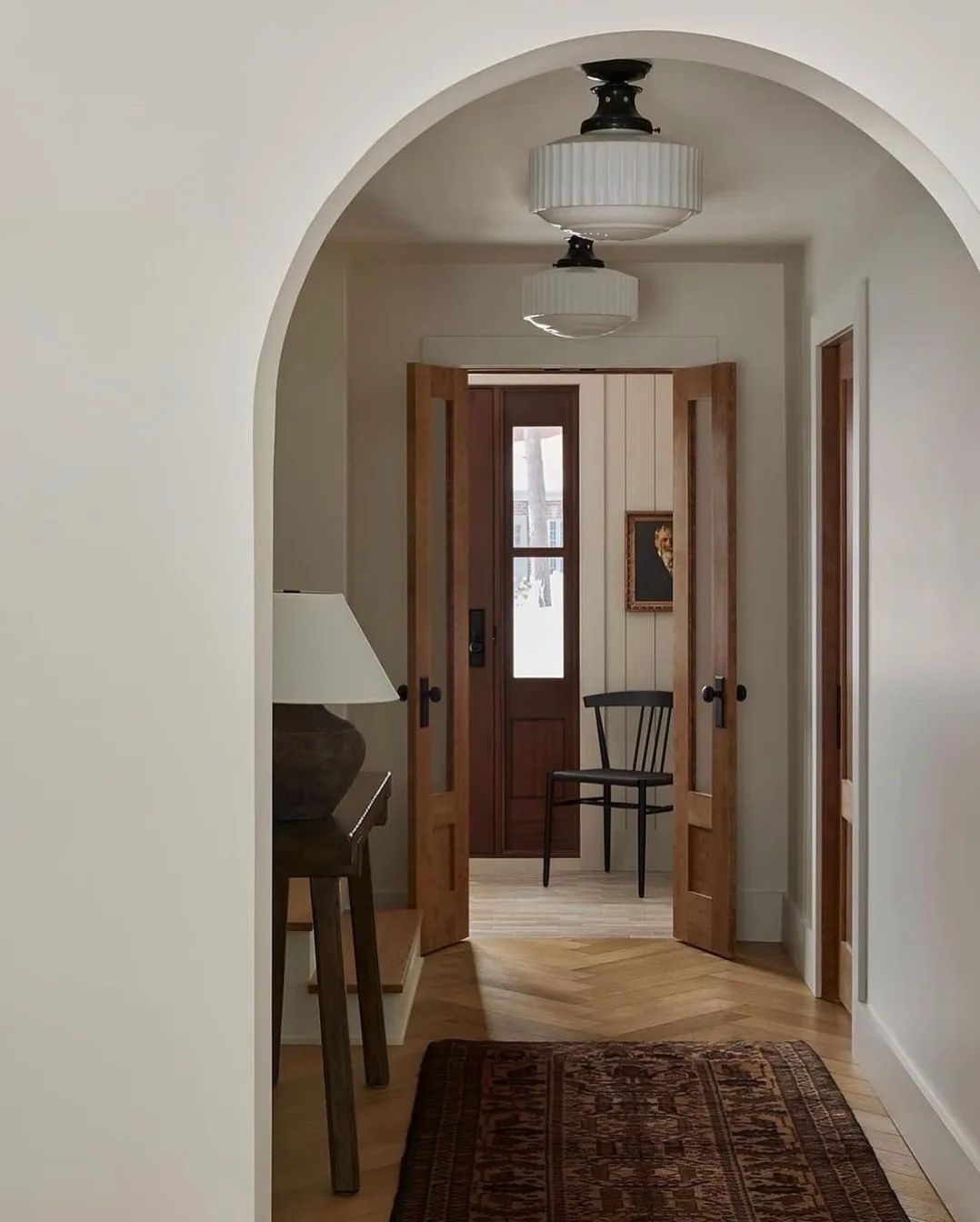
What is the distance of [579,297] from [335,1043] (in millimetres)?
2587

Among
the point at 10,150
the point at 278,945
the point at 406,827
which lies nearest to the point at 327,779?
the point at 278,945

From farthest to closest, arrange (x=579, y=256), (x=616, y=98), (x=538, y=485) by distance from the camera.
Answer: (x=538, y=485)
(x=579, y=256)
(x=616, y=98)

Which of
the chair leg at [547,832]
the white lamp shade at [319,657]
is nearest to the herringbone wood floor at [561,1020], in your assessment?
the chair leg at [547,832]

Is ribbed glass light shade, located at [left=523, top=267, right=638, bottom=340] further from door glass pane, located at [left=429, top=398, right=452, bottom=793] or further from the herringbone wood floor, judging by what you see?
the herringbone wood floor

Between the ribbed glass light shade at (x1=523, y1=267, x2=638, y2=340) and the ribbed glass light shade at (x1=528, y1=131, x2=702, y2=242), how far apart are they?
1600 millimetres

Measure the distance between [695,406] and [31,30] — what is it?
152 inches

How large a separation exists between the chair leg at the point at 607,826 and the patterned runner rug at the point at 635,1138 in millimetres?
2523

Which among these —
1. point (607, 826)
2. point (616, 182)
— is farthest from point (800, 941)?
point (616, 182)

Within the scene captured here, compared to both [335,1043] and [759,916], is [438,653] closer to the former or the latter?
[759,916]

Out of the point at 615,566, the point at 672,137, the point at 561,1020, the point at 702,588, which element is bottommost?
the point at 561,1020

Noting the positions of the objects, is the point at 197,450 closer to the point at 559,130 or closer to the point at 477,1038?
the point at 559,130

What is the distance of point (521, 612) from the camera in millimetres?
7309

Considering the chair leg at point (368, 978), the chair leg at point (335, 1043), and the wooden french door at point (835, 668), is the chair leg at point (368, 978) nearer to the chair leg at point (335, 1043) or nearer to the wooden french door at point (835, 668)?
the chair leg at point (335, 1043)

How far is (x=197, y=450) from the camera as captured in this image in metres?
2.03
